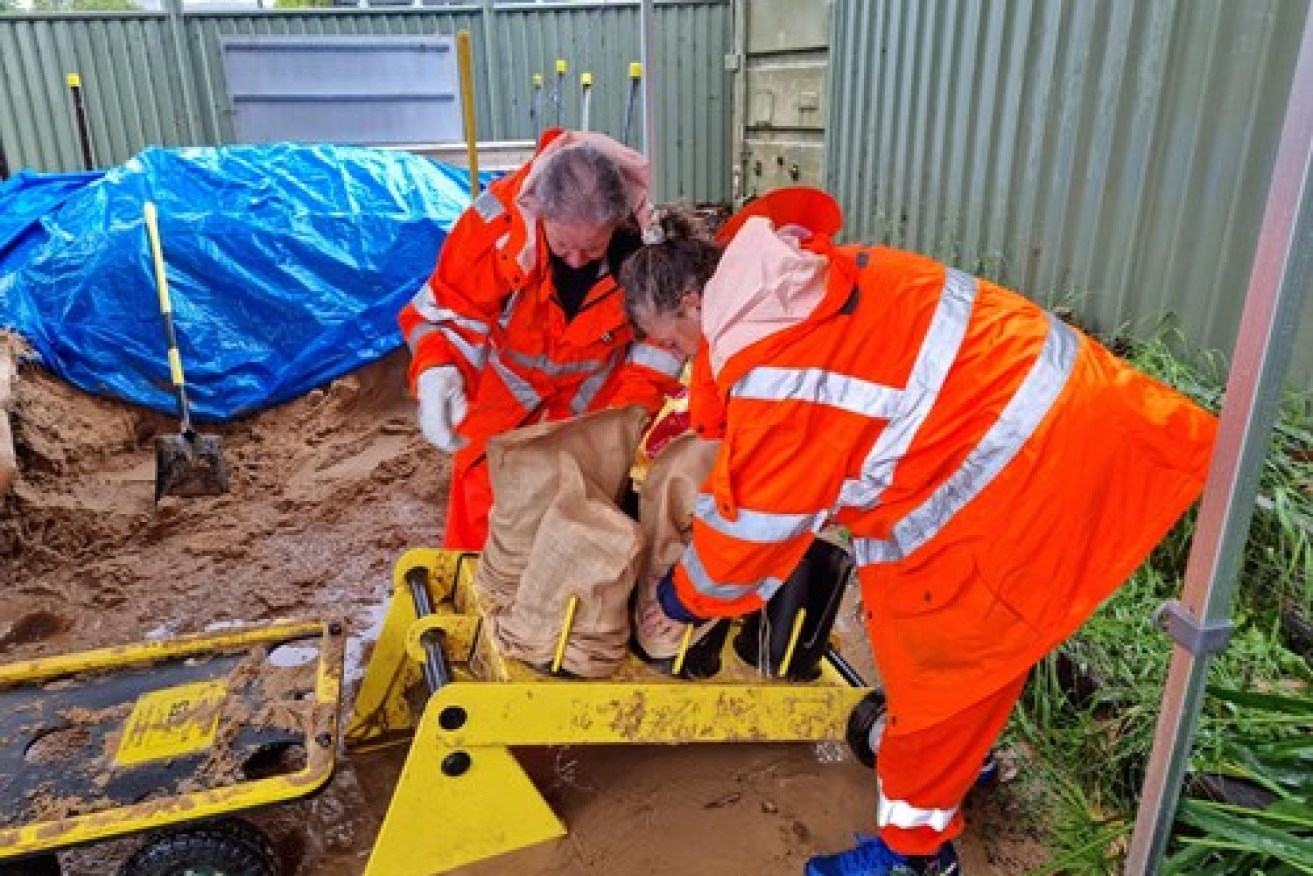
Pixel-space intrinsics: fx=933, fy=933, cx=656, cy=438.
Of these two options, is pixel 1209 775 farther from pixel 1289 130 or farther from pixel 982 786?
pixel 1289 130

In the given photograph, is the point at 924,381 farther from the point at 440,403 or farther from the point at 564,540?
the point at 440,403

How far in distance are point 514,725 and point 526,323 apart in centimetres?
134

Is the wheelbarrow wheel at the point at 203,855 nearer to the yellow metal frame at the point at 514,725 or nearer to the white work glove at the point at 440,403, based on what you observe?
the yellow metal frame at the point at 514,725

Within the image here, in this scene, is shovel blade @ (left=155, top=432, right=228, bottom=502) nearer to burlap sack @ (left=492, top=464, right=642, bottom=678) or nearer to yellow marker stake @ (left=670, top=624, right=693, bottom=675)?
burlap sack @ (left=492, top=464, right=642, bottom=678)

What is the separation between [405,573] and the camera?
2.89m

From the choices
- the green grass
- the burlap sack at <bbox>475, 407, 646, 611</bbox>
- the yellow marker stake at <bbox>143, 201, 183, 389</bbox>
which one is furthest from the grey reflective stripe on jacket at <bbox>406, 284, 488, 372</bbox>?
the yellow marker stake at <bbox>143, 201, 183, 389</bbox>

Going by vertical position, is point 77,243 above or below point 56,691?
above

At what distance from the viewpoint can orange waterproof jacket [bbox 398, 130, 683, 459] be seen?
2887 millimetres

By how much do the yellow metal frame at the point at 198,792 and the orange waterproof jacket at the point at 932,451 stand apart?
99 centimetres

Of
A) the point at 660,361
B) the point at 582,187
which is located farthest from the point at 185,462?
the point at 582,187

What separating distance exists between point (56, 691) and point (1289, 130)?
2978mm

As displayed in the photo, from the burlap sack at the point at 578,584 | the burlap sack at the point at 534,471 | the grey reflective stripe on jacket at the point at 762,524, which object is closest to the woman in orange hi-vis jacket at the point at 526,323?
the burlap sack at the point at 534,471

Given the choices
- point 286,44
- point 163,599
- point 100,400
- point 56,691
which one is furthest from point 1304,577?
point 286,44

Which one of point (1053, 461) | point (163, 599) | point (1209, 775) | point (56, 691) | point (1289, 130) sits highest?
point (1289, 130)
